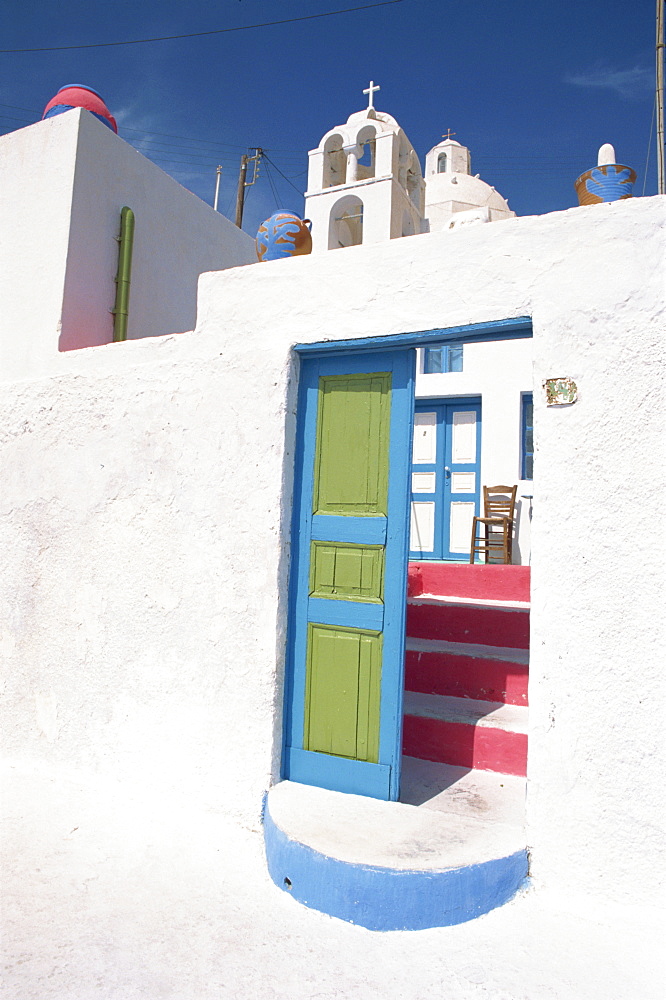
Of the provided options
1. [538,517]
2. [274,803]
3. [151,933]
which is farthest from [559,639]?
[151,933]

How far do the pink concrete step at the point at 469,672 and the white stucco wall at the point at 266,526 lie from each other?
4.01 feet

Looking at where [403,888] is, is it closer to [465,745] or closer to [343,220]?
[465,745]

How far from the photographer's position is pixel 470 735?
375 cm

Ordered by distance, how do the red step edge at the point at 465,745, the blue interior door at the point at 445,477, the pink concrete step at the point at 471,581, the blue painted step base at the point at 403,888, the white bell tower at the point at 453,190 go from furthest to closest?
the white bell tower at the point at 453,190
the blue interior door at the point at 445,477
the pink concrete step at the point at 471,581
the red step edge at the point at 465,745
the blue painted step base at the point at 403,888

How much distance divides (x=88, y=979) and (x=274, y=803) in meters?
1.07

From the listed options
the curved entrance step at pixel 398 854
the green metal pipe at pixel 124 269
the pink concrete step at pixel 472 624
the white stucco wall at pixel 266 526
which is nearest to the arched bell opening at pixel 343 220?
the green metal pipe at pixel 124 269

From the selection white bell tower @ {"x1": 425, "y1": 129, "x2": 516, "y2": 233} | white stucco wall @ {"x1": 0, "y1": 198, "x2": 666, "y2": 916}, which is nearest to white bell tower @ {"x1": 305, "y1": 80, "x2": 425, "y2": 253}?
white stucco wall @ {"x1": 0, "y1": 198, "x2": 666, "y2": 916}

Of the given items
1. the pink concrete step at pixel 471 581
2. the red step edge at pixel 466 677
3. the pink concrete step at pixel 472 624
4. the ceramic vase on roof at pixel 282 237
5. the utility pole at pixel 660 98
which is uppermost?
the utility pole at pixel 660 98

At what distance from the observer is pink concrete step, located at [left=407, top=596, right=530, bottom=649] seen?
4.72m

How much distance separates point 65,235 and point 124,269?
0.54 meters

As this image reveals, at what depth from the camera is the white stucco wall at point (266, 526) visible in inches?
110

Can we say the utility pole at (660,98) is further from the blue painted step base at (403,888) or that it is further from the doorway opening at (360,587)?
the blue painted step base at (403,888)

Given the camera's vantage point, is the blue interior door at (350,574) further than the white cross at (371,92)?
No

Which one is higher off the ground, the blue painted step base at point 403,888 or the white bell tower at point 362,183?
the white bell tower at point 362,183
